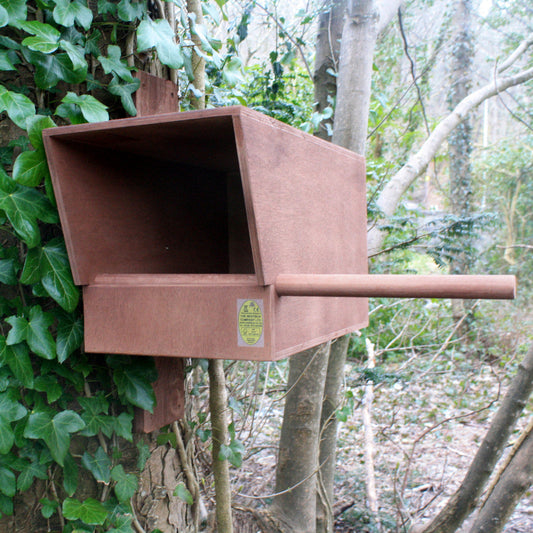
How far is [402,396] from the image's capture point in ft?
12.5

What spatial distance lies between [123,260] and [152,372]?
25 cm

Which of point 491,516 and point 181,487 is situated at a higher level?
point 181,487

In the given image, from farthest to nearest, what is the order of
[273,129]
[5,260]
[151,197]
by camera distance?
1. [151,197]
2. [5,260]
3. [273,129]

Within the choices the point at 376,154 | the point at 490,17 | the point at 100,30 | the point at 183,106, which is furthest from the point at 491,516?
the point at 490,17

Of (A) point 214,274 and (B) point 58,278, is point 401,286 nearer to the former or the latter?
(A) point 214,274

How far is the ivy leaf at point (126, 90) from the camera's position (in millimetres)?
1125

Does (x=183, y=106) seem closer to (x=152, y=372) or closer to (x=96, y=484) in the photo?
(x=152, y=372)

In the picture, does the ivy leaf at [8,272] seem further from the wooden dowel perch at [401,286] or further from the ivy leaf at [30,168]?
the wooden dowel perch at [401,286]

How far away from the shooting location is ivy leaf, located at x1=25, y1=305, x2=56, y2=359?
3.25 ft

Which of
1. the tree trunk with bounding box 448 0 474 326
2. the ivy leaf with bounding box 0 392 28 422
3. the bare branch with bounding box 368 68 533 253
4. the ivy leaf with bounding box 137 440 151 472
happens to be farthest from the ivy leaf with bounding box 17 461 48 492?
the tree trunk with bounding box 448 0 474 326

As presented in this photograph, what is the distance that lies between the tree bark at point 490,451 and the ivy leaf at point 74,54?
5.75 ft

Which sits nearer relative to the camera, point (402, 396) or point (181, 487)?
point (181, 487)

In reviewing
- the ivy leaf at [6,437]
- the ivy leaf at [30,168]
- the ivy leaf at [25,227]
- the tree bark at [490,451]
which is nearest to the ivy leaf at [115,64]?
the ivy leaf at [30,168]

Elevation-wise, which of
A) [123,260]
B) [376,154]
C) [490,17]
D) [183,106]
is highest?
[490,17]
